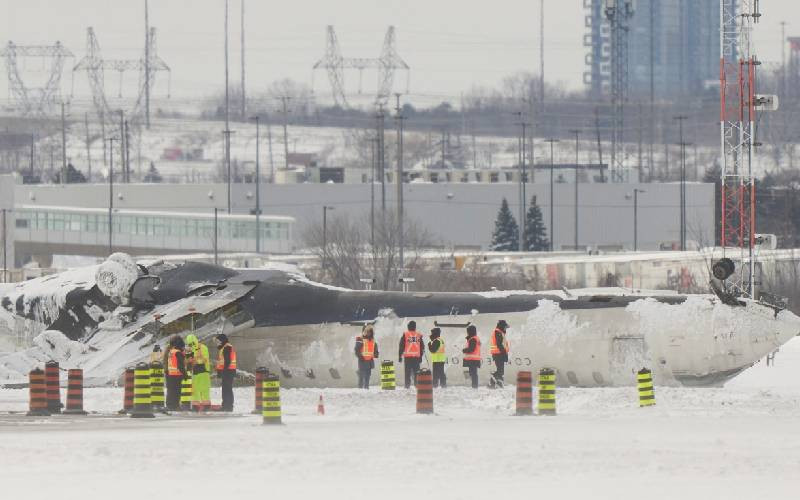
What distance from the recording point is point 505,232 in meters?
168

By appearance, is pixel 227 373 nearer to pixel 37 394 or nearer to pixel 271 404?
pixel 37 394

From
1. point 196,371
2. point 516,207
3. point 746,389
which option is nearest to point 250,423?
point 196,371

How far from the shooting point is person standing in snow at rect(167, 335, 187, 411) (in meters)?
40.7

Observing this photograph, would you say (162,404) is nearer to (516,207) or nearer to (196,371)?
(196,371)

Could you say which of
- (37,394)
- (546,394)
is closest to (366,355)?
(546,394)

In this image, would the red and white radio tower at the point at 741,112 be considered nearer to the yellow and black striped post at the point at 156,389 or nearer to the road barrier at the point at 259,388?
the road barrier at the point at 259,388

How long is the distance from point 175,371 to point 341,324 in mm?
7438

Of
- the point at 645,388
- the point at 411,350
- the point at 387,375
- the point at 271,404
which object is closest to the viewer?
the point at 271,404

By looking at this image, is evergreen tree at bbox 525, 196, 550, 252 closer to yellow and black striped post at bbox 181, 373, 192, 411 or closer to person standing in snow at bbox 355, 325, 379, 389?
person standing in snow at bbox 355, 325, 379, 389

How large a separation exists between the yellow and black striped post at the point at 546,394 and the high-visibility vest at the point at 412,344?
639 cm

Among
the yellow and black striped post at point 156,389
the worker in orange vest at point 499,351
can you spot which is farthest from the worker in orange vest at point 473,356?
the yellow and black striped post at point 156,389

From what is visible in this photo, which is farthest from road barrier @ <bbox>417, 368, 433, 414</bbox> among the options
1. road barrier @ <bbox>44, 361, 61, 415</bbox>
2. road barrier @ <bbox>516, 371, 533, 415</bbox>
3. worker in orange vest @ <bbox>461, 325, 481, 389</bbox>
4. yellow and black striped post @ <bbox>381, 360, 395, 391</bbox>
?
road barrier @ <bbox>44, 361, 61, 415</bbox>

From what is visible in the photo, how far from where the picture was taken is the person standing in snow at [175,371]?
1601 inches

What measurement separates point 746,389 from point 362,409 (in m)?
10.4
